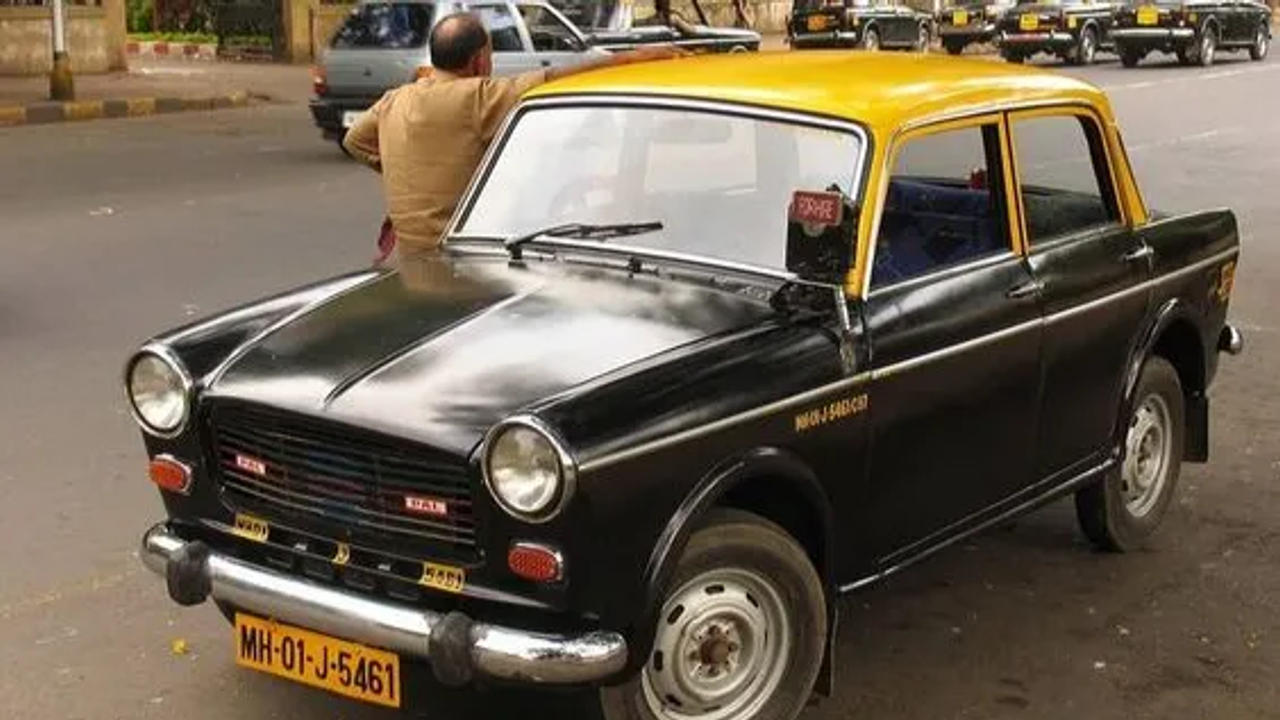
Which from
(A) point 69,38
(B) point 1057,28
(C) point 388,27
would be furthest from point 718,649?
(B) point 1057,28

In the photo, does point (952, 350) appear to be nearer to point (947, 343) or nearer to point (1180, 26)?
point (947, 343)

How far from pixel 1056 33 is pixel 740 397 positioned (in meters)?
29.2

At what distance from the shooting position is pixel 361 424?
352cm

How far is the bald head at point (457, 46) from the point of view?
5.47 metres

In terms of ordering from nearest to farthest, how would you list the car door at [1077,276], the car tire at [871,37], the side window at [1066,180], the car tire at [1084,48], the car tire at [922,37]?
the car door at [1077,276]
the side window at [1066,180]
the car tire at [1084,48]
the car tire at [871,37]
the car tire at [922,37]

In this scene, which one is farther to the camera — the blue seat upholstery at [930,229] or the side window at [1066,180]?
the side window at [1066,180]

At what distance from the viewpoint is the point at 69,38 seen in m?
24.5

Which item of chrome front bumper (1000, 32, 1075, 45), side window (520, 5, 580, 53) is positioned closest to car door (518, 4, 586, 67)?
side window (520, 5, 580, 53)

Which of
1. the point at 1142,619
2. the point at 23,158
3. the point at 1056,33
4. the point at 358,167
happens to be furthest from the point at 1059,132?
the point at 1056,33

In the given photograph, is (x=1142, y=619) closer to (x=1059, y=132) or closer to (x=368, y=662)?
(x=1059, y=132)

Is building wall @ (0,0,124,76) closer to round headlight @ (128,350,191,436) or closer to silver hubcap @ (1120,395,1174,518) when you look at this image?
silver hubcap @ (1120,395,1174,518)

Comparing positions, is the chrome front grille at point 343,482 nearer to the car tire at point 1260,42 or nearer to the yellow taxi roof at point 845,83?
the yellow taxi roof at point 845,83

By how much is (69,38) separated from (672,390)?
23053 mm

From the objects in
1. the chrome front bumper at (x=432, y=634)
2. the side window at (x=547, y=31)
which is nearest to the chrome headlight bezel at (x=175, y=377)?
the chrome front bumper at (x=432, y=634)
